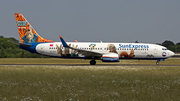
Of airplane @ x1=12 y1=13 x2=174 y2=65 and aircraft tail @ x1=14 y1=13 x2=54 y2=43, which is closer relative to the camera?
airplane @ x1=12 y1=13 x2=174 y2=65

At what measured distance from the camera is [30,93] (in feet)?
34.5

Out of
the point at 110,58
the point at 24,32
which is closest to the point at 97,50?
the point at 110,58

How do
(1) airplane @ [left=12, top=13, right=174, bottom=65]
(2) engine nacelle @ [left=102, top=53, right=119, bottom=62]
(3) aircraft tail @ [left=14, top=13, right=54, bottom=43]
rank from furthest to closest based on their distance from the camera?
(3) aircraft tail @ [left=14, top=13, right=54, bottom=43] → (1) airplane @ [left=12, top=13, right=174, bottom=65] → (2) engine nacelle @ [left=102, top=53, right=119, bottom=62]

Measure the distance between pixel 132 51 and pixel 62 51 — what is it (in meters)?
10.3

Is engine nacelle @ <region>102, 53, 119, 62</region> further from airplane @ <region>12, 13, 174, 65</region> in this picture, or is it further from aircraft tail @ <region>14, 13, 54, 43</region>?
aircraft tail @ <region>14, 13, 54, 43</region>

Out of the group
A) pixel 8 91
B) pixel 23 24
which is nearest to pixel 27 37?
pixel 23 24

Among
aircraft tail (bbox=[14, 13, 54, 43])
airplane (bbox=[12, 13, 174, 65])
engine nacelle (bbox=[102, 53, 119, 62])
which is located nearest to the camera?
engine nacelle (bbox=[102, 53, 119, 62])

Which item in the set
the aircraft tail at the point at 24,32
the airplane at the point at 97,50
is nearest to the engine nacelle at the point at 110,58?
the airplane at the point at 97,50

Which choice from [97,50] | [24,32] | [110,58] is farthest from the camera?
[24,32]

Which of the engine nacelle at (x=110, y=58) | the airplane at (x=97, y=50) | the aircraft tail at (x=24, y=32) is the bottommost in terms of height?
the engine nacelle at (x=110, y=58)

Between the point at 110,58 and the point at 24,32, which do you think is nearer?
the point at 110,58

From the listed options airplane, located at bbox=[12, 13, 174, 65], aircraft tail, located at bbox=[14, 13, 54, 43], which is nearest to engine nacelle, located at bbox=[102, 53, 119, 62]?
airplane, located at bbox=[12, 13, 174, 65]

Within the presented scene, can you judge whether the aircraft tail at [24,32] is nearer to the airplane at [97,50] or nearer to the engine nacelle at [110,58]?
the airplane at [97,50]

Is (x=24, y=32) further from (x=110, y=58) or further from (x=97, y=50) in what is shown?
(x=110, y=58)
